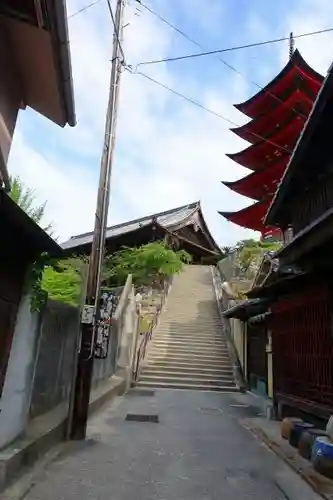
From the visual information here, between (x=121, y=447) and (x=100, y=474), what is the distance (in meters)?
1.38

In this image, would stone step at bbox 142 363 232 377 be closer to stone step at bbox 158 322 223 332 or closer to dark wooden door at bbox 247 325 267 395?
dark wooden door at bbox 247 325 267 395

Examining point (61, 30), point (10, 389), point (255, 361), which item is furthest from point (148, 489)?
point (255, 361)

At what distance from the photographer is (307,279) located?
7133mm

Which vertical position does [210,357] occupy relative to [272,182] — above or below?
below

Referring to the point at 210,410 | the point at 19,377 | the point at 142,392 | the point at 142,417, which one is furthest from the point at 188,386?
the point at 19,377

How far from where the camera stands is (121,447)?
618cm

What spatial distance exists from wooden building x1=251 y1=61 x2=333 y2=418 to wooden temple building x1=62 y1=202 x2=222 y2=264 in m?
16.6

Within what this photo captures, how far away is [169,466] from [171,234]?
919 inches

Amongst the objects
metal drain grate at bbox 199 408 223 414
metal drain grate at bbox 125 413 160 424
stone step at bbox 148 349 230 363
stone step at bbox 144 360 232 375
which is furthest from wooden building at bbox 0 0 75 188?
stone step at bbox 148 349 230 363

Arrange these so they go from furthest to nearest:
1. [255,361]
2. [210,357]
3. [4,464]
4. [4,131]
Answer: [210,357]
[255,361]
[4,131]
[4,464]

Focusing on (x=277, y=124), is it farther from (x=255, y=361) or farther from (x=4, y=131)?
(x=4, y=131)

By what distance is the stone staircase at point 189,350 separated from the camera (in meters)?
13.7

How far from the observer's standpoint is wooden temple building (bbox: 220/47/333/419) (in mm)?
5934

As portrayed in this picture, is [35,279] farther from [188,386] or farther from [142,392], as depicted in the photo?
[188,386]
